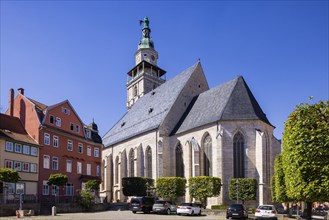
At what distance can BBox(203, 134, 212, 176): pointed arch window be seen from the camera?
172ft

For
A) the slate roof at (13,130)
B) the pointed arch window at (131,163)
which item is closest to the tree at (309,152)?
the slate roof at (13,130)

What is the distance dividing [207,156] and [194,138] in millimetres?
3298

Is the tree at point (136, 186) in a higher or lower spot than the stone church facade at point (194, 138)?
lower

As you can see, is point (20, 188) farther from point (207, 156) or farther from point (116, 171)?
point (116, 171)

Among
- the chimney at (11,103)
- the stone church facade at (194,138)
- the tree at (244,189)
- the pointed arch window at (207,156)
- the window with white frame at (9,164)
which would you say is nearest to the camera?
the window with white frame at (9,164)

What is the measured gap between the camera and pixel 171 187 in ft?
164

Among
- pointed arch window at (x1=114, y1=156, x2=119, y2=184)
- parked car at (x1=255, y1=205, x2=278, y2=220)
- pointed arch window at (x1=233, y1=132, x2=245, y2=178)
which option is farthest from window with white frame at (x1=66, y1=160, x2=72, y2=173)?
parked car at (x1=255, y1=205, x2=278, y2=220)

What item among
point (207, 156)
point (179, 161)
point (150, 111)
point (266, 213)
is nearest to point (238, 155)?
point (207, 156)

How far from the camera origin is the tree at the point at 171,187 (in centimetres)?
4975

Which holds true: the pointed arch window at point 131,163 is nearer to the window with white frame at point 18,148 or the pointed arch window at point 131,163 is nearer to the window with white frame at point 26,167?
the window with white frame at point 26,167

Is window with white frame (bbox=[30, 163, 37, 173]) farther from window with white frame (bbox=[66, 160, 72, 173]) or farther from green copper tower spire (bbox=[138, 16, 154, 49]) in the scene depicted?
green copper tower spire (bbox=[138, 16, 154, 49])

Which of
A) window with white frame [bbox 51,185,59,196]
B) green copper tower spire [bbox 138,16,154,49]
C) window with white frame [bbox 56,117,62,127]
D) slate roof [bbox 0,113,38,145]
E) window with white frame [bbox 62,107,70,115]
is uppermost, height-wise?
green copper tower spire [bbox 138,16,154,49]

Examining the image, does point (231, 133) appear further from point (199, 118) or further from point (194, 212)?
point (194, 212)

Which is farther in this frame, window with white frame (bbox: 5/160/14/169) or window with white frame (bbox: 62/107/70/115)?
window with white frame (bbox: 62/107/70/115)
